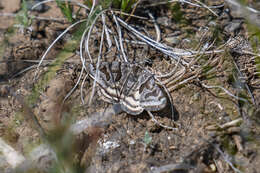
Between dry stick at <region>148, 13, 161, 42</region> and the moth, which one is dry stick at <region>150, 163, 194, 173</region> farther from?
dry stick at <region>148, 13, 161, 42</region>

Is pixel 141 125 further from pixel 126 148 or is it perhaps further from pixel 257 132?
pixel 257 132

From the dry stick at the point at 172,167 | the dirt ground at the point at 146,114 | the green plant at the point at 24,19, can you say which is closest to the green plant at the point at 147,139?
the dirt ground at the point at 146,114

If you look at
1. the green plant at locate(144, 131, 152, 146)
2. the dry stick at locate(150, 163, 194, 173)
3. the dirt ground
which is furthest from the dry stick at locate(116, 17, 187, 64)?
the dry stick at locate(150, 163, 194, 173)

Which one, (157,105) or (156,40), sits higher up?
(156,40)

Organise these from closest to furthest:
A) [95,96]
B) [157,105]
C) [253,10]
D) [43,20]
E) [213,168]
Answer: [213,168], [157,105], [95,96], [253,10], [43,20]

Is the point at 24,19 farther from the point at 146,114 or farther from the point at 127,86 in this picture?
the point at 146,114

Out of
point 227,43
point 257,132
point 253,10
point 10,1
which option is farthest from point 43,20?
point 257,132

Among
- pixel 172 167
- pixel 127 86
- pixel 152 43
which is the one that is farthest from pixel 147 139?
pixel 152 43
